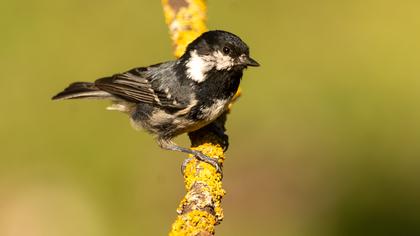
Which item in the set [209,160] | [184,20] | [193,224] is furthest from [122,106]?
[193,224]

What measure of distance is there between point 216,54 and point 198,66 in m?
0.18

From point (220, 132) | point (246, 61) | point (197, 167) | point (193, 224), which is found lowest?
point (193, 224)

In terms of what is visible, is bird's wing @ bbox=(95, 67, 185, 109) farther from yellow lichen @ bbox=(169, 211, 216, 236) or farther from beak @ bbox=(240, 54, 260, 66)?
yellow lichen @ bbox=(169, 211, 216, 236)

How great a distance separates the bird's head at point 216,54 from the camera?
14.2 feet

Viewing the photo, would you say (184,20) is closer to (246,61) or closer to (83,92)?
(246,61)

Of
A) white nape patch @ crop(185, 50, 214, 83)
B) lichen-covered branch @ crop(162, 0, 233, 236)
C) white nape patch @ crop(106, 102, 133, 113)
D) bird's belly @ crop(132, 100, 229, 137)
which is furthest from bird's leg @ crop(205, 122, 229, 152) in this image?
white nape patch @ crop(106, 102, 133, 113)

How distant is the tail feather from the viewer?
4964 mm

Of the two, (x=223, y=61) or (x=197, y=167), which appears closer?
(x=197, y=167)

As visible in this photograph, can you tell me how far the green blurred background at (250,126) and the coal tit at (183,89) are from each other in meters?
1.54

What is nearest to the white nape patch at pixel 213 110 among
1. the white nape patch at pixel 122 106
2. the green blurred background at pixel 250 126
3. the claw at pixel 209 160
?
the claw at pixel 209 160

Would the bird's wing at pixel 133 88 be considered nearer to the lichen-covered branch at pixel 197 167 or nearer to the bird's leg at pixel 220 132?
the lichen-covered branch at pixel 197 167

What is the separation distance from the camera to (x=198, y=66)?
452 cm

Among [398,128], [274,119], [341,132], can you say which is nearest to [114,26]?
[274,119]

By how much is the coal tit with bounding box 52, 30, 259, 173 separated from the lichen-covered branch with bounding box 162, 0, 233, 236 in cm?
11
